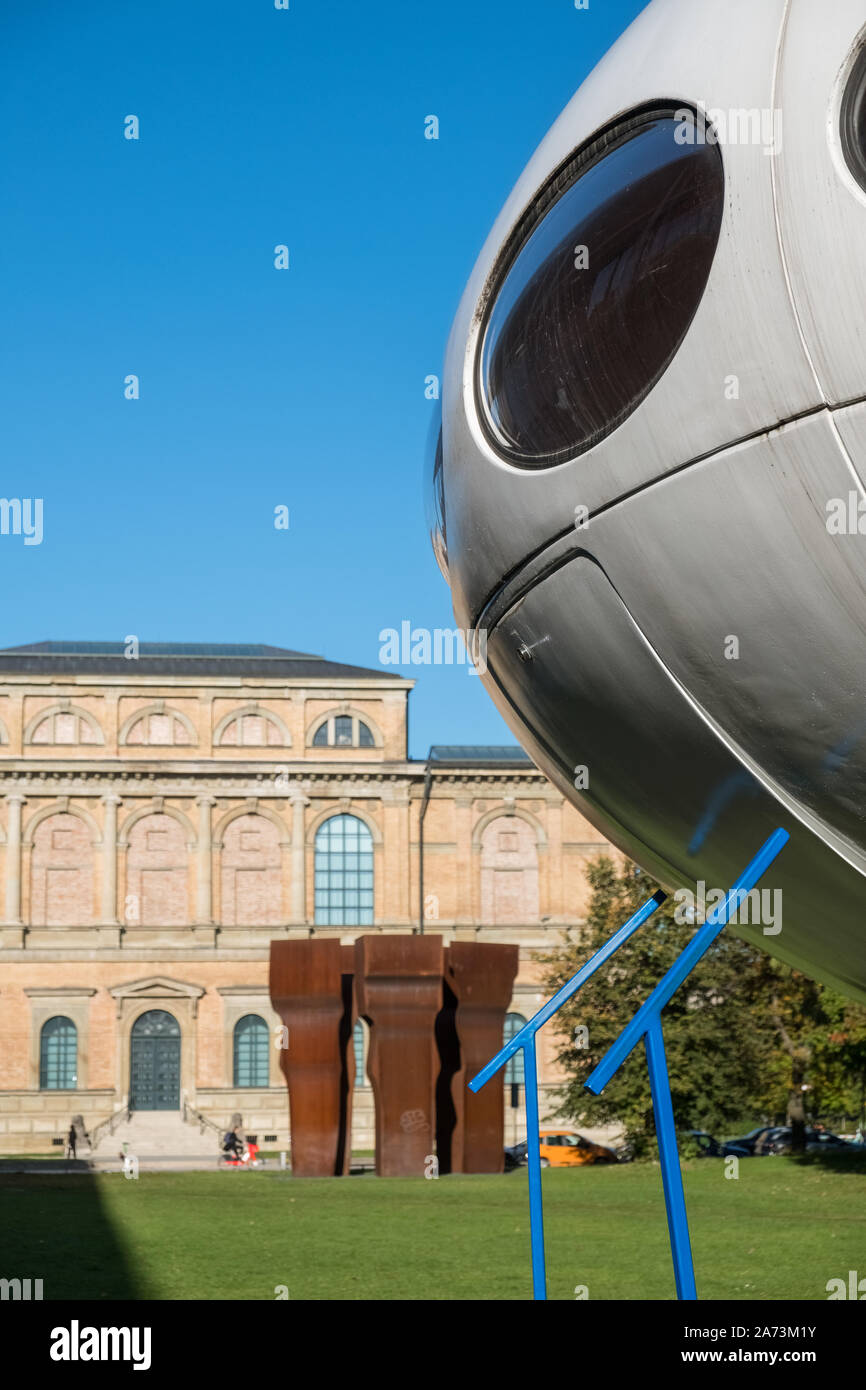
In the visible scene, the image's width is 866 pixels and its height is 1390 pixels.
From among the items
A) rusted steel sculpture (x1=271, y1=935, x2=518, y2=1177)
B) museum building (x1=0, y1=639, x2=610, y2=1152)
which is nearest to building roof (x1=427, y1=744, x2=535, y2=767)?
museum building (x1=0, y1=639, x2=610, y2=1152)

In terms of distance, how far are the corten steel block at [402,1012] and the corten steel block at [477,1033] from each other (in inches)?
36.0

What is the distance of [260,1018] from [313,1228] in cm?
4050

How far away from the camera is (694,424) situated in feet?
11.4

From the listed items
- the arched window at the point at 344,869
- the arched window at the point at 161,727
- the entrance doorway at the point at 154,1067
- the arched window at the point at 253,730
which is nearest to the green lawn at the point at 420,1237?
the entrance doorway at the point at 154,1067

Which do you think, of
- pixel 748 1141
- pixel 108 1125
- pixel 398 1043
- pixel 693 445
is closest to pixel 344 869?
pixel 108 1125

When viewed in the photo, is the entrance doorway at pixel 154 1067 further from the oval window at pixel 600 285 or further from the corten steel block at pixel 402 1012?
the oval window at pixel 600 285

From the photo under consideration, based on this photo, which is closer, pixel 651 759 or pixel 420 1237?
pixel 651 759

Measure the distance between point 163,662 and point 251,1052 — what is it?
1437cm

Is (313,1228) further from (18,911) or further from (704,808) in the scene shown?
(18,911)

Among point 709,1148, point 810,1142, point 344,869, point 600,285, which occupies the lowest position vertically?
point 810,1142

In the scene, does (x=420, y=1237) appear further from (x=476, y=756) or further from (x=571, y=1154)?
(x=476, y=756)

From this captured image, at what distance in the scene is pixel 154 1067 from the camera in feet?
184

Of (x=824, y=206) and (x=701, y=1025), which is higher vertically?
(x=824, y=206)
